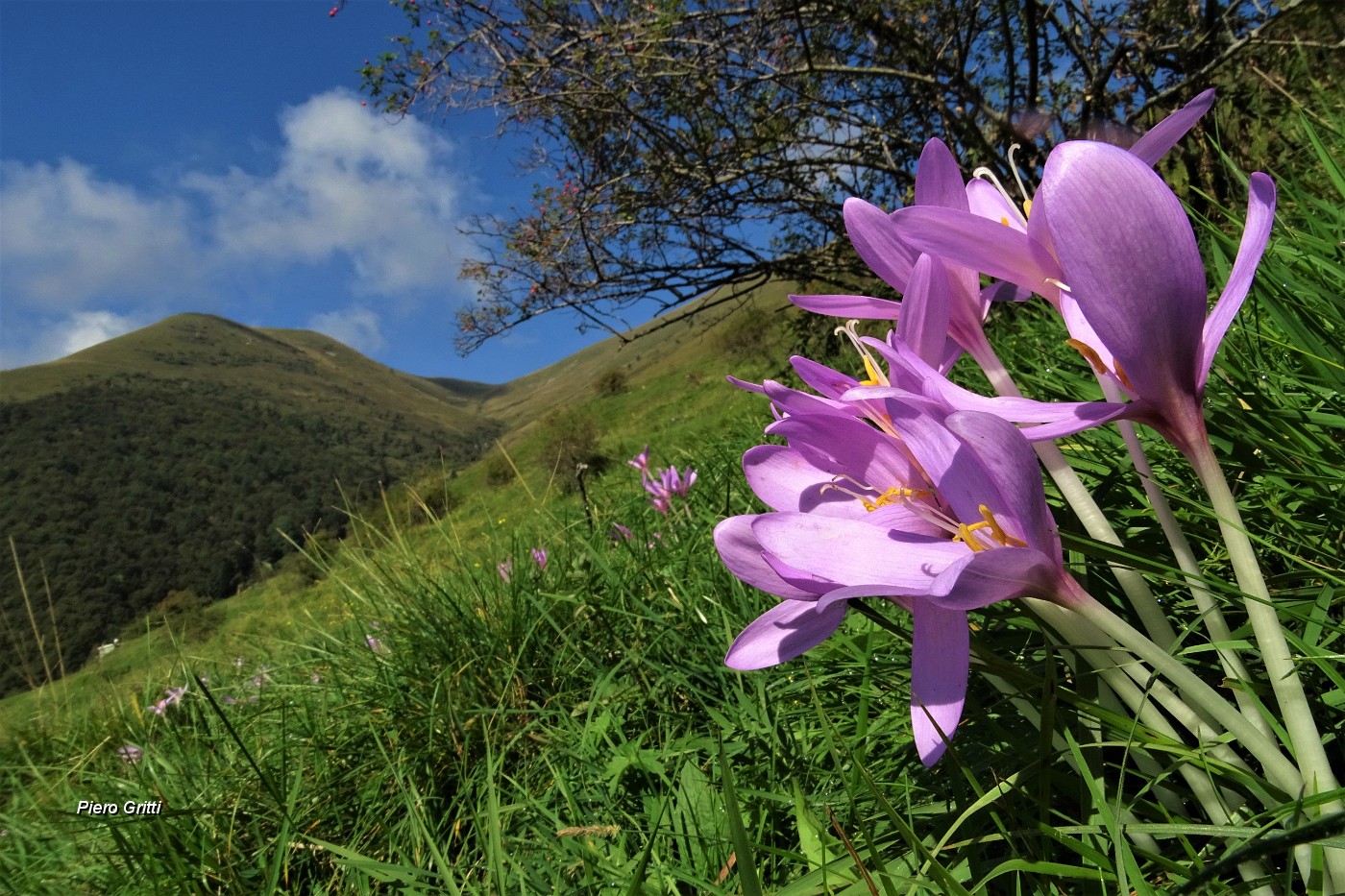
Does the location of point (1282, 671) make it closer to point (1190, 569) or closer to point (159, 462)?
point (1190, 569)

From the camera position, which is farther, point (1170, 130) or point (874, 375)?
point (874, 375)

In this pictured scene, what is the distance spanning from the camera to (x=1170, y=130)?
2.21ft

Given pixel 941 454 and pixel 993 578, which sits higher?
pixel 941 454

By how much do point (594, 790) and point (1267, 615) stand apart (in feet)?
4.28

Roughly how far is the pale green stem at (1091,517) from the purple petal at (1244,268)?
0.50ft

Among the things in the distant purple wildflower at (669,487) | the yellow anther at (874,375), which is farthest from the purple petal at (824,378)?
the distant purple wildflower at (669,487)

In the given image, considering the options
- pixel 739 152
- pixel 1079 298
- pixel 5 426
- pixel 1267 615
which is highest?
pixel 5 426

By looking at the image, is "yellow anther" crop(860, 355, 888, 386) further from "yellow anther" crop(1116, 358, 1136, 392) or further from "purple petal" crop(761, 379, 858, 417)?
"yellow anther" crop(1116, 358, 1136, 392)

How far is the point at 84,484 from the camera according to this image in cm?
12406

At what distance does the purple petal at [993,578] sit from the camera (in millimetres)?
528

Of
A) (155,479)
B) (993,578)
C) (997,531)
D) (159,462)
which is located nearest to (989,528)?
(997,531)

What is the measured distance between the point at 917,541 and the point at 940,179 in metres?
0.39

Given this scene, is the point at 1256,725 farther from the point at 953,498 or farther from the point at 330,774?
the point at 330,774

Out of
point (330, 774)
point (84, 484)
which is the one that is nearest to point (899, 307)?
point (330, 774)
